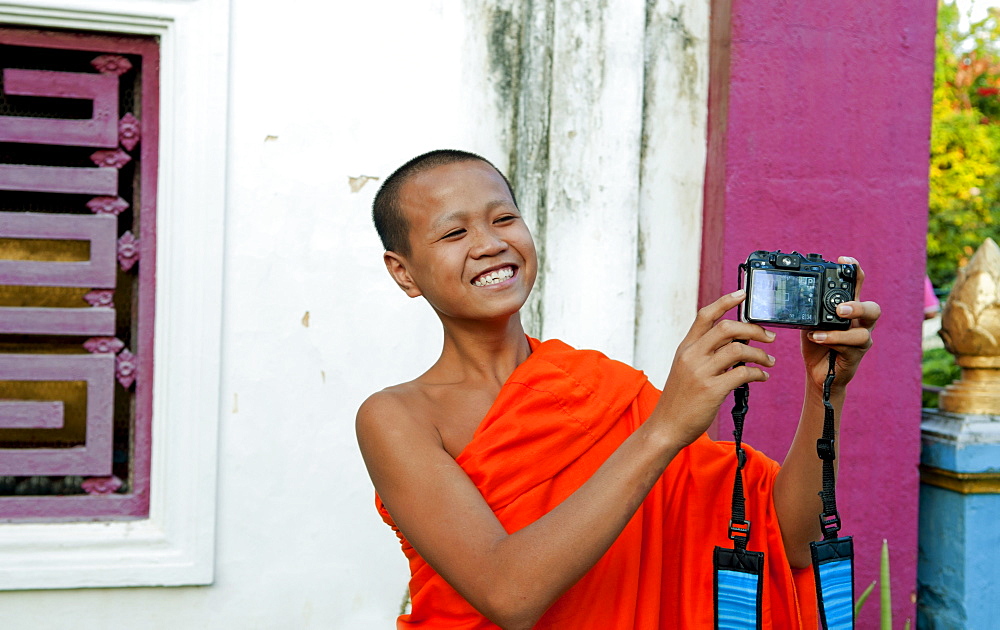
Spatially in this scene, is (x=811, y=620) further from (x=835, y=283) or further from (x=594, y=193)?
(x=594, y=193)

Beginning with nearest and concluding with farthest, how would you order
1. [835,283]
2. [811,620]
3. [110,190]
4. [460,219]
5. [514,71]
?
[835,283] < [460,219] < [811,620] < [110,190] < [514,71]

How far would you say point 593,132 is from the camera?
286 centimetres

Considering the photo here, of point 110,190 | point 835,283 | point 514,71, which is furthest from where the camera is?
point 514,71

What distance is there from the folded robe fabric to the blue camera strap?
182mm

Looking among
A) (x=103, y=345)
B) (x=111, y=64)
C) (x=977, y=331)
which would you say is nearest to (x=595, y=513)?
(x=103, y=345)

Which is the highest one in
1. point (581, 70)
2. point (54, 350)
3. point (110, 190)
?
point (581, 70)

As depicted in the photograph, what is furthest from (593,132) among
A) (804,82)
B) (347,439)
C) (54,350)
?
(54,350)

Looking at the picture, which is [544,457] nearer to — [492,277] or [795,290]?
[492,277]

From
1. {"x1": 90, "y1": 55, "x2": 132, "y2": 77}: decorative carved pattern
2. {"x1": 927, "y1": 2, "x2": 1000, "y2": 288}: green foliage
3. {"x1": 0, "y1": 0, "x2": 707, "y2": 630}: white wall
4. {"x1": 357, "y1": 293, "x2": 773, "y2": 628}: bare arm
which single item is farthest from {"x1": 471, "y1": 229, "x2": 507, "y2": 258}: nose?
{"x1": 927, "y1": 2, "x2": 1000, "y2": 288}: green foliage

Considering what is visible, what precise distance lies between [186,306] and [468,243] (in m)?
1.43

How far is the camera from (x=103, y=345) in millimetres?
2744

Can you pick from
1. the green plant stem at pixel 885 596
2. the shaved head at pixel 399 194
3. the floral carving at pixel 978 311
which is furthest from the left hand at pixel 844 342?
the floral carving at pixel 978 311

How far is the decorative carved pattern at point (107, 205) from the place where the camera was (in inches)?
107

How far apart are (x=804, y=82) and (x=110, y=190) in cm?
222
